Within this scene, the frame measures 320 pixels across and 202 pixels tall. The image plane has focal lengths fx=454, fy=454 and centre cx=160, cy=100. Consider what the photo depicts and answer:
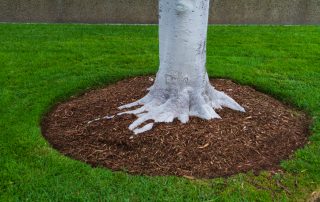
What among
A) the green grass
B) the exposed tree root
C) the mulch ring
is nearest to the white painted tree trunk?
the exposed tree root

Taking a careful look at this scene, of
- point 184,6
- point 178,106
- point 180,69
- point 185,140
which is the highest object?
point 184,6

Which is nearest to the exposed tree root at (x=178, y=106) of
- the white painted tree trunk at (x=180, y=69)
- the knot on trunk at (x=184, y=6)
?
the white painted tree trunk at (x=180, y=69)

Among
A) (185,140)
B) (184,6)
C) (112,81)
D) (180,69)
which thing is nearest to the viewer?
(185,140)

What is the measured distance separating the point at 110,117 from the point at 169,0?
1.36 metres

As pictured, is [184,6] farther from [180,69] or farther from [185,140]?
[185,140]

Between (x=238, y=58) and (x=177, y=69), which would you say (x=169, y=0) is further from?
(x=238, y=58)

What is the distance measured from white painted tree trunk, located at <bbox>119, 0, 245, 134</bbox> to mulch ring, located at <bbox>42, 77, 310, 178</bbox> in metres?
0.13

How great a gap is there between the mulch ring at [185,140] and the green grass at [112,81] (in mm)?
139

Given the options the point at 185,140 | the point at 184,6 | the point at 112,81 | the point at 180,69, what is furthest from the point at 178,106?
the point at 112,81

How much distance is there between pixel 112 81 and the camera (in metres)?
6.45

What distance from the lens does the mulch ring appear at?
409 centimetres

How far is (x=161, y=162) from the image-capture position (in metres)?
4.11

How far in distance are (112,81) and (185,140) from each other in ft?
7.89

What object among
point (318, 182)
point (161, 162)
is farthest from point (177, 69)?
point (318, 182)
